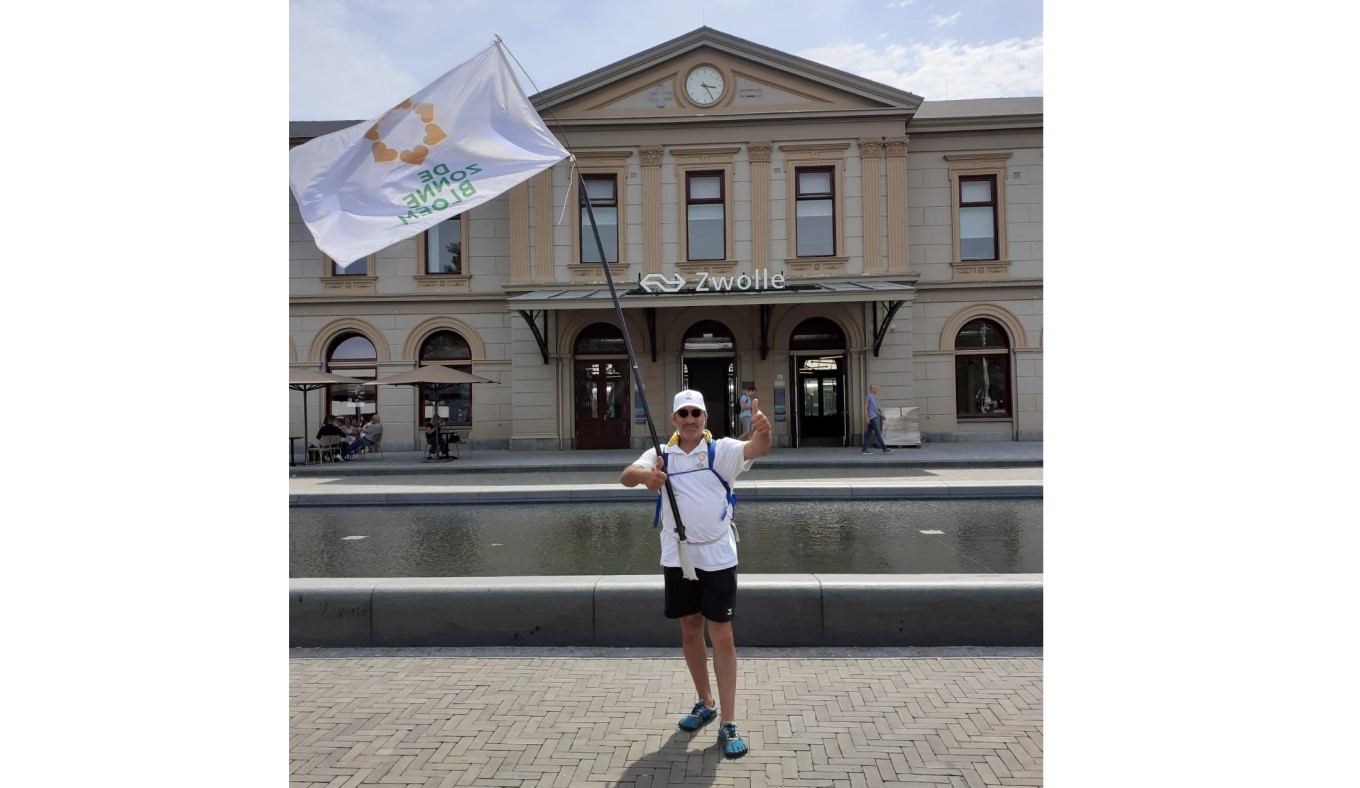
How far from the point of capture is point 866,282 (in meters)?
20.9

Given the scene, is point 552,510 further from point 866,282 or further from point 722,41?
point 722,41

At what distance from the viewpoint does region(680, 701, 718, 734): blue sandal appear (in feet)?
12.8

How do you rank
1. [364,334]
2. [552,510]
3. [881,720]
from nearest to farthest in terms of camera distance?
[881,720] → [552,510] → [364,334]

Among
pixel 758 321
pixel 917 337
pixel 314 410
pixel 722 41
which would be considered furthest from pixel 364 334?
pixel 917 337

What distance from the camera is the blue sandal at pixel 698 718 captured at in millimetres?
3912

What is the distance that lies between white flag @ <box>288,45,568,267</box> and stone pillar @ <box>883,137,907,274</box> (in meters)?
17.4

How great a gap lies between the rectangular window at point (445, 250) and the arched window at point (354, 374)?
3.10m

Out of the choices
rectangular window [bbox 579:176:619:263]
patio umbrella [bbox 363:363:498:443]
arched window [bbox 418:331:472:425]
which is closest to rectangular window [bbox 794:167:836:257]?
rectangular window [bbox 579:176:619:263]

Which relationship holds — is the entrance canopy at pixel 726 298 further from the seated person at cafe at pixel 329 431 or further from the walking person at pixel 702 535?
the walking person at pixel 702 535

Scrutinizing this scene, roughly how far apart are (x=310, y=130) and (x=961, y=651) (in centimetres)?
2561

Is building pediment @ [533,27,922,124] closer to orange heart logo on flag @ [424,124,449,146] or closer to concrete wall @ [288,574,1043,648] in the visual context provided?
orange heart logo on flag @ [424,124,449,146]

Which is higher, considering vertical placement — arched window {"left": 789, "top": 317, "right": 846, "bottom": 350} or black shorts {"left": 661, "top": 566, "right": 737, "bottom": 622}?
arched window {"left": 789, "top": 317, "right": 846, "bottom": 350}

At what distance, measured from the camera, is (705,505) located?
12.5ft

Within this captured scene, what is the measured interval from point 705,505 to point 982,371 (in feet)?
66.5
